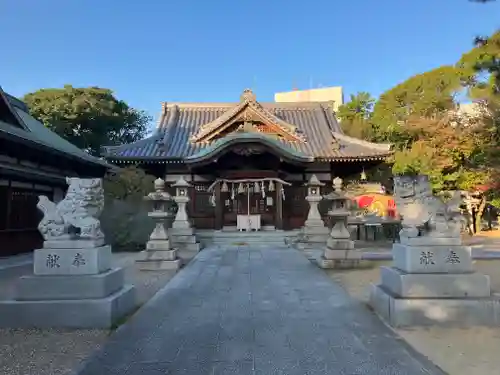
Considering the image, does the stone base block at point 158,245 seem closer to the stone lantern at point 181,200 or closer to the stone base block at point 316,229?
the stone lantern at point 181,200

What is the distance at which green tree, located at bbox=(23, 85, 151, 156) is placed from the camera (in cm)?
3438

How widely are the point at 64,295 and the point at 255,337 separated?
254cm

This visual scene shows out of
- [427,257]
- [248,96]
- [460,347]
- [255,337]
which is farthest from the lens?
[248,96]

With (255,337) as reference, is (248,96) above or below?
above

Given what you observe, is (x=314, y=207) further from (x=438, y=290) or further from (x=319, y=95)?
(x=319, y=95)

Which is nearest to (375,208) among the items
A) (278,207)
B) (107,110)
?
(278,207)

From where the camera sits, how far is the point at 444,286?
4758mm

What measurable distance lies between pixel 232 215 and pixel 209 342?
1543 cm

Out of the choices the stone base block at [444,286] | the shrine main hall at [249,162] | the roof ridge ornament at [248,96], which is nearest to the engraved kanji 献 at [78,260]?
the stone base block at [444,286]

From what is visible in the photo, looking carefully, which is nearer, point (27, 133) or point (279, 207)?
point (27, 133)

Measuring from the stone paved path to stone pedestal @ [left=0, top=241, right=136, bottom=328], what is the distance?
485mm

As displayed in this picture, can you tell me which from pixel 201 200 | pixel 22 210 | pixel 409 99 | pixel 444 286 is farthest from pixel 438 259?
pixel 409 99

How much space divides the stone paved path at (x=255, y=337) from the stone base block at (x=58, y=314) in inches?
14.6

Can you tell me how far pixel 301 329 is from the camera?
15.2 feet
